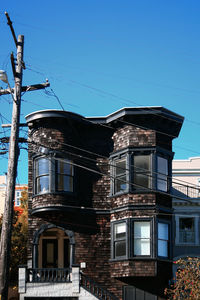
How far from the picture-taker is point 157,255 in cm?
2844

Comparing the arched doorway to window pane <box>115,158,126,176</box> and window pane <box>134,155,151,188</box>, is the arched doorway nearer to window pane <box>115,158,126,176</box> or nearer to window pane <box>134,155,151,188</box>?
window pane <box>115,158,126,176</box>

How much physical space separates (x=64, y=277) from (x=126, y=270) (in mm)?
3181

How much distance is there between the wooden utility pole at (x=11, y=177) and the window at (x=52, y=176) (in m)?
8.83

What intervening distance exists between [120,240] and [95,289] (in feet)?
9.35

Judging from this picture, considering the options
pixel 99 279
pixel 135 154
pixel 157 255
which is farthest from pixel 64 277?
pixel 135 154

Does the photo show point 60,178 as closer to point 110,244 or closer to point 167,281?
point 110,244

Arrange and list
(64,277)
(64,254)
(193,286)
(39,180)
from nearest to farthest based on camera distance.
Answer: (193,286) → (64,277) → (39,180) → (64,254)

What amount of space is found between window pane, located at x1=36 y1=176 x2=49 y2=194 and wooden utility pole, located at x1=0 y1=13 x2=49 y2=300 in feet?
30.2

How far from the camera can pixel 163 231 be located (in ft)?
96.4

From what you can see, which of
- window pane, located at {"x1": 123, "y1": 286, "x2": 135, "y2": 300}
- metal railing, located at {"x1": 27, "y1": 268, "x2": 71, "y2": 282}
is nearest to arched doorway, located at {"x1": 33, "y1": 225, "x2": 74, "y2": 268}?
metal railing, located at {"x1": 27, "y1": 268, "x2": 71, "y2": 282}

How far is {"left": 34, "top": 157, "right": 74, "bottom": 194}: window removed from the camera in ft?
97.2

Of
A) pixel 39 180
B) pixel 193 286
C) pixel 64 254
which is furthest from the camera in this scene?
pixel 64 254

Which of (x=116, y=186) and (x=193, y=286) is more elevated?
(x=116, y=186)

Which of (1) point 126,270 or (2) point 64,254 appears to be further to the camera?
(2) point 64,254
